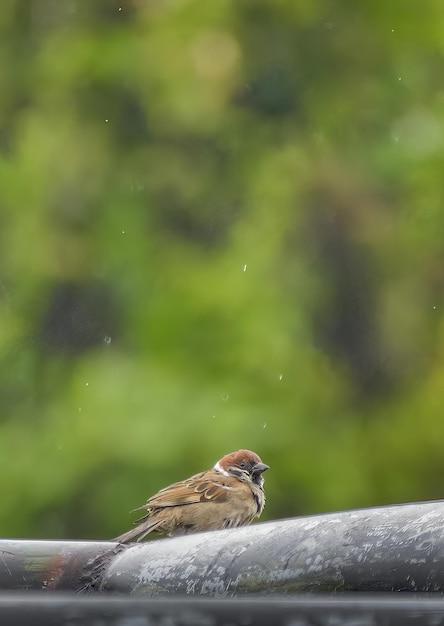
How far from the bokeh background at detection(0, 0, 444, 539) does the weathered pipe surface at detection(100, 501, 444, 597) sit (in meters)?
3.10

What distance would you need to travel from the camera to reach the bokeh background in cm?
525

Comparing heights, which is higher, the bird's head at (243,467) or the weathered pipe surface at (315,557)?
the weathered pipe surface at (315,557)

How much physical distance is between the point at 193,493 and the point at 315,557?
243 centimetres

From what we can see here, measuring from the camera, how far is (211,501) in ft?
13.8

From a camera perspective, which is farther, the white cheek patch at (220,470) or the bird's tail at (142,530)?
the white cheek patch at (220,470)

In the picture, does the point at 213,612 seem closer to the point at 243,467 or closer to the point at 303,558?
the point at 303,558

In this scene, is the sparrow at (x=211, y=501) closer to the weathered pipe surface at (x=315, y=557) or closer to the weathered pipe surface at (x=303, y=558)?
the weathered pipe surface at (x=303, y=558)

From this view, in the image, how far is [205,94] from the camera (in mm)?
6254

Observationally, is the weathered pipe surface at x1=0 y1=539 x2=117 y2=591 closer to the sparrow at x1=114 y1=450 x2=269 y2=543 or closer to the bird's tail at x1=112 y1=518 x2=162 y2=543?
the bird's tail at x1=112 y1=518 x2=162 y2=543

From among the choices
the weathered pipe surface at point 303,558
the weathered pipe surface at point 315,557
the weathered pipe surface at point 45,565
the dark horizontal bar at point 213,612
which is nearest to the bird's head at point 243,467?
the weathered pipe surface at point 45,565

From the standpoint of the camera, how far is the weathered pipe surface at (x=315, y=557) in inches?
68.2

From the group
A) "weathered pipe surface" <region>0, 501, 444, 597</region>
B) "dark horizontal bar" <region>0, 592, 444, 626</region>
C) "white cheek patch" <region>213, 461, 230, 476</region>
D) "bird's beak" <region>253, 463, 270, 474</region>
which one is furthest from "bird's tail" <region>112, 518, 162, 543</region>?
"dark horizontal bar" <region>0, 592, 444, 626</region>

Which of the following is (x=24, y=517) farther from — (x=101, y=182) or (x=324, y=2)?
A: (x=324, y=2)

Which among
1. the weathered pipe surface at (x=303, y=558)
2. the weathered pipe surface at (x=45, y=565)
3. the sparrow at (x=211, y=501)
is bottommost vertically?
the sparrow at (x=211, y=501)
